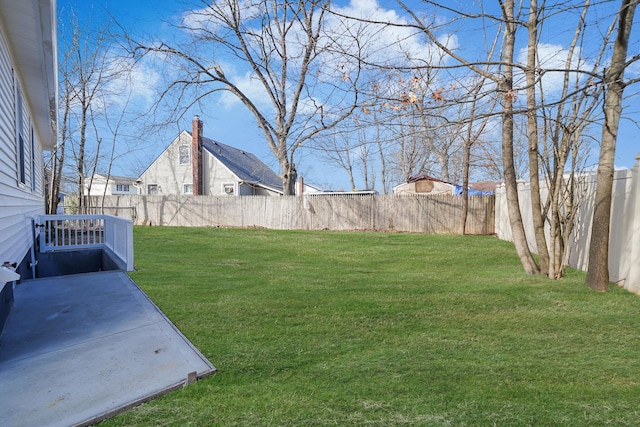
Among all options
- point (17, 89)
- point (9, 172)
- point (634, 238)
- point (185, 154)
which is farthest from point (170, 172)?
point (634, 238)

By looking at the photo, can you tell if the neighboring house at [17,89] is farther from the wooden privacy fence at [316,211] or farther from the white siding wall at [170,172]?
the white siding wall at [170,172]

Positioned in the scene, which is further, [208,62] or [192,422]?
[208,62]

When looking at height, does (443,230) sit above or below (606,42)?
below

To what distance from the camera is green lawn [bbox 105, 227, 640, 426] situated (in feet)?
6.68

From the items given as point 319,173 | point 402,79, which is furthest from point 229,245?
point 319,173

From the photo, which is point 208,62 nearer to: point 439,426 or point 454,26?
point 454,26

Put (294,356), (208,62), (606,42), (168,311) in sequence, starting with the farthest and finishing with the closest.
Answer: (208,62)
(606,42)
(168,311)
(294,356)

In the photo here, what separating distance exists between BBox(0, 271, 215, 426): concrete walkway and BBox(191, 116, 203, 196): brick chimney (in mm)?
18259

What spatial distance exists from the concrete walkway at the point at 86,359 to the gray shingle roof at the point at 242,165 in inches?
735

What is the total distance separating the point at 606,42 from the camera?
5020mm

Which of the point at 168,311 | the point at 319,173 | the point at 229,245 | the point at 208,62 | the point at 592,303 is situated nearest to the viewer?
the point at 168,311


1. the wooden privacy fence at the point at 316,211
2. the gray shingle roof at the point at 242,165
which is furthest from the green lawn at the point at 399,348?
the gray shingle roof at the point at 242,165

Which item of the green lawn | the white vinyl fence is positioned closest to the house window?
the green lawn

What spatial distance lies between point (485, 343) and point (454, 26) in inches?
166
